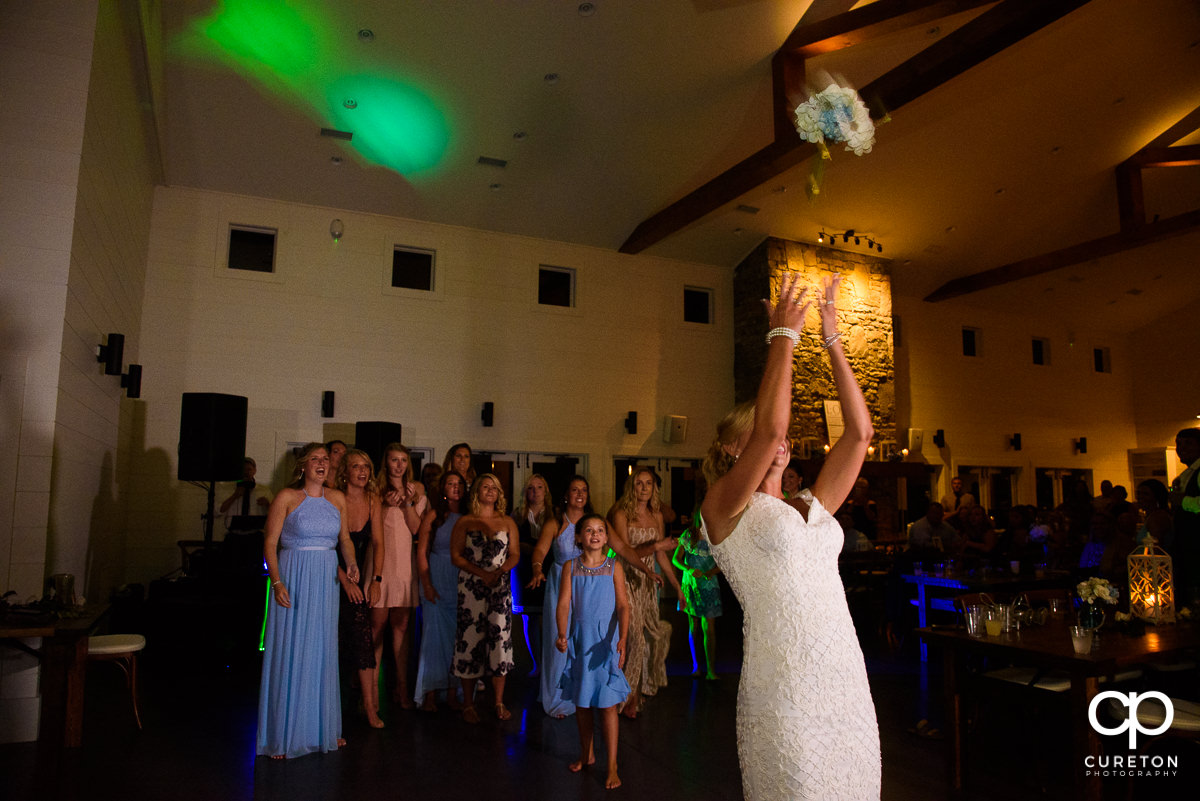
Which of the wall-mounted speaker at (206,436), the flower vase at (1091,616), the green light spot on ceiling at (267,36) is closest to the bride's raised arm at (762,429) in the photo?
the flower vase at (1091,616)

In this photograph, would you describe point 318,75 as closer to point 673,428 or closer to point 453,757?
point 673,428

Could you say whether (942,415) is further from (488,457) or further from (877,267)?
(488,457)

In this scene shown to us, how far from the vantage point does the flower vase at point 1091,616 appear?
3.62 m

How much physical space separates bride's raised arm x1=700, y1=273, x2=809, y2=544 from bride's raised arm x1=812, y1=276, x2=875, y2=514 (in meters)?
0.11

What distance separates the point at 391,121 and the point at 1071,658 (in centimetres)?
788

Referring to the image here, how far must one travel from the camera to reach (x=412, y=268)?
34.4ft

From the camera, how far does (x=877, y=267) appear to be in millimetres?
12625

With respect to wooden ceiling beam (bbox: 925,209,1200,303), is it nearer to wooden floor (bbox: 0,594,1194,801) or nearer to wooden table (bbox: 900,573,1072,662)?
wooden table (bbox: 900,573,1072,662)

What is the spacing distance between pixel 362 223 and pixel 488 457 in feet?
11.2

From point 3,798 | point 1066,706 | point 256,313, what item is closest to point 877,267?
point 256,313

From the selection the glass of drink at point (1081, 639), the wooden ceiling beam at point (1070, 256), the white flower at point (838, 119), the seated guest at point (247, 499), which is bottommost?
the glass of drink at point (1081, 639)

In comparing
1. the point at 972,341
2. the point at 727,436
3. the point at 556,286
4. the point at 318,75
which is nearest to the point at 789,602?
the point at 727,436

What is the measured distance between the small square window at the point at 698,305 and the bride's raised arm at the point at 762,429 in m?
10.4

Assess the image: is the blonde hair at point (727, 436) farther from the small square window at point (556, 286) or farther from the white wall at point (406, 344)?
the small square window at point (556, 286)
